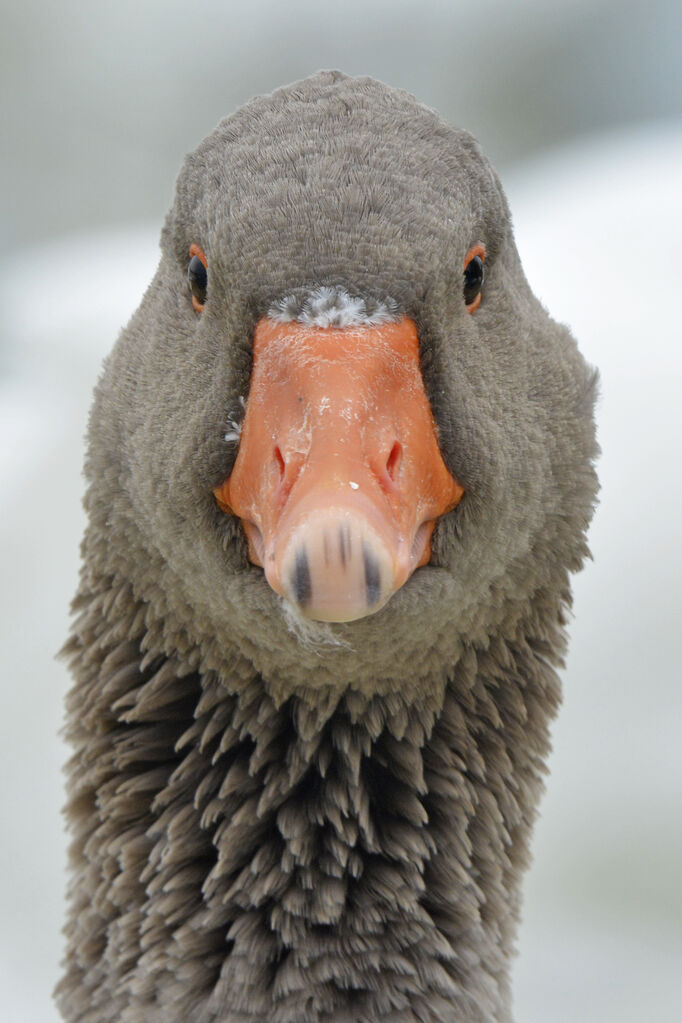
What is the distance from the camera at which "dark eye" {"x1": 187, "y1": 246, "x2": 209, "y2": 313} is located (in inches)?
92.7

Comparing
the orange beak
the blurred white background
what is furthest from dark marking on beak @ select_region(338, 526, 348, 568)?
the blurred white background

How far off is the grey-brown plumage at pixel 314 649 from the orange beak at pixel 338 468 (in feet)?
0.23

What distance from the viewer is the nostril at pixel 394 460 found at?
77.6 inches

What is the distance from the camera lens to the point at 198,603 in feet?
8.07

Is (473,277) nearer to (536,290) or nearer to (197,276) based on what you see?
(197,276)

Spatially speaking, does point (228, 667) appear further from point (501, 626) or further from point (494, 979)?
point (494, 979)

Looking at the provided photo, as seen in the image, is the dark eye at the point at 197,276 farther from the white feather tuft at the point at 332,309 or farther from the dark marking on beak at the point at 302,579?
the dark marking on beak at the point at 302,579

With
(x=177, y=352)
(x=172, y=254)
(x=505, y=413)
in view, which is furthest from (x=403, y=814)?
(x=172, y=254)

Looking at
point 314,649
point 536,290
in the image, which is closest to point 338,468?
point 314,649

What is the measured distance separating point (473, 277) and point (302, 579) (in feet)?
2.83

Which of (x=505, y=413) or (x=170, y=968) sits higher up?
(x=505, y=413)

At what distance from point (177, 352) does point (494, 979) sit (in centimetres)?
142

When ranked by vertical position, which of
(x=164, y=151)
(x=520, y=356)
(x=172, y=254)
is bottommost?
(x=520, y=356)

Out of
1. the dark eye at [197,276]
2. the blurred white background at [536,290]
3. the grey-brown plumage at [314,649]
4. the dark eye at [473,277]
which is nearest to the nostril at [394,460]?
the grey-brown plumage at [314,649]
